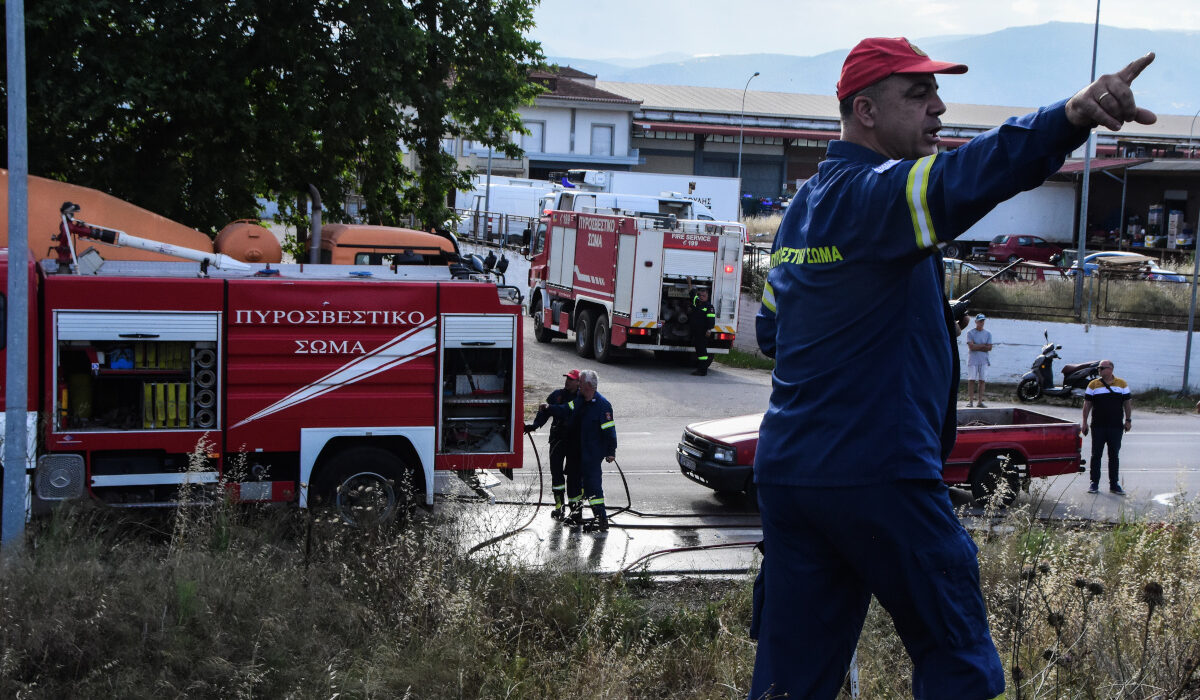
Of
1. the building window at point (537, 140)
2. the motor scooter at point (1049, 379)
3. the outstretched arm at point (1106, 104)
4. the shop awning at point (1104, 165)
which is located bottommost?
the motor scooter at point (1049, 379)

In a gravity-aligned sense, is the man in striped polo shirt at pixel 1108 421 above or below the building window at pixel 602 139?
below

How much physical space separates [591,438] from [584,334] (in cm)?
1418

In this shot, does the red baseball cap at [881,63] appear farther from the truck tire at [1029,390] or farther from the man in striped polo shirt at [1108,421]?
the truck tire at [1029,390]

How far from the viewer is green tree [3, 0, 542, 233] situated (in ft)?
48.9

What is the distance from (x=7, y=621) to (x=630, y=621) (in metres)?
3.31

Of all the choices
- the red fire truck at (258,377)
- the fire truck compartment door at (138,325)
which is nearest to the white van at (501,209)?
the red fire truck at (258,377)

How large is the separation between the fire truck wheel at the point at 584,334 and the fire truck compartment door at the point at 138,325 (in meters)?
16.1

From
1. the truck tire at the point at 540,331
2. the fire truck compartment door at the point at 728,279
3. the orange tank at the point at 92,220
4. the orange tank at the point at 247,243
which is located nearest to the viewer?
the orange tank at the point at 92,220

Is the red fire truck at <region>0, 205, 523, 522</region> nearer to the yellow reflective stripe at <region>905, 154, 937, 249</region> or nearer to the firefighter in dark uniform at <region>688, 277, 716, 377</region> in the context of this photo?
the yellow reflective stripe at <region>905, 154, 937, 249</region>

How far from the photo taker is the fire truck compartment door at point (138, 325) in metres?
9.27

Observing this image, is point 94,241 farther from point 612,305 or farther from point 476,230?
point 476,230

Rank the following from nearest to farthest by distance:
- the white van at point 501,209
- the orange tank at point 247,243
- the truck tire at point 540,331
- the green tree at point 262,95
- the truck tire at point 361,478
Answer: the truck tire at point 361,478 < the orange tank at point 247,243 < the green tree at point 262,95 < the truck tire at point 540,331 < the white van at point 501,209

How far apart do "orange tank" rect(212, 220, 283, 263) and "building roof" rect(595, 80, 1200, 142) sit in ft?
187

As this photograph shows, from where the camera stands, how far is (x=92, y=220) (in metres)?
12.4
